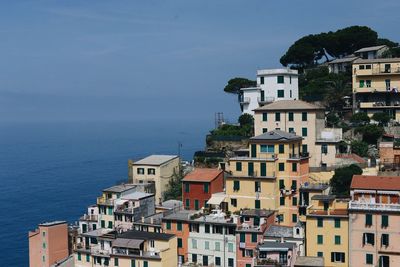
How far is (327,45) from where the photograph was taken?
8506 cm

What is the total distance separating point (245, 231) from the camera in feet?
146

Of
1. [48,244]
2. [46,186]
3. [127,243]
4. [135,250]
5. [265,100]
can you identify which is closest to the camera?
[135,250]

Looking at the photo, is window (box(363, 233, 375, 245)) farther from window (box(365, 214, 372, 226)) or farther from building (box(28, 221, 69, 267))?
building (box(28, 221, 69, 267))

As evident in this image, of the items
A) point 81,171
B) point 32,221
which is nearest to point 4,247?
point 32,221

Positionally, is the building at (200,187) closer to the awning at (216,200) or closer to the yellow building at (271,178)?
the awning at (216,200)

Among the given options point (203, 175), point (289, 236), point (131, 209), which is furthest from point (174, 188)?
point (289, 236)

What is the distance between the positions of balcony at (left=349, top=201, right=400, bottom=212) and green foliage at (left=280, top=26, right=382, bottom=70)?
156 feet

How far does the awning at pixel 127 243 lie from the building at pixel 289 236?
11.0 metres

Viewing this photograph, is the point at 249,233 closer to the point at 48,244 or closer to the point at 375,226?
the point at 375,226

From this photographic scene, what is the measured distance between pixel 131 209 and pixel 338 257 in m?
20.3

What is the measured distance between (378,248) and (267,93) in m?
30.1

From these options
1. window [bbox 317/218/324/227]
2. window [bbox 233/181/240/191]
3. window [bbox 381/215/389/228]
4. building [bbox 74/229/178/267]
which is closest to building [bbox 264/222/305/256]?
window [bbox 317/218/324/227]

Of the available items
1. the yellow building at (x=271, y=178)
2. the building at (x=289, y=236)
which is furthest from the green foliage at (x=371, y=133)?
the building at (x=289, y=236)

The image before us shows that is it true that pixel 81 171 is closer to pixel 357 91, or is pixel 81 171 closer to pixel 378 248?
pixel 357 91
